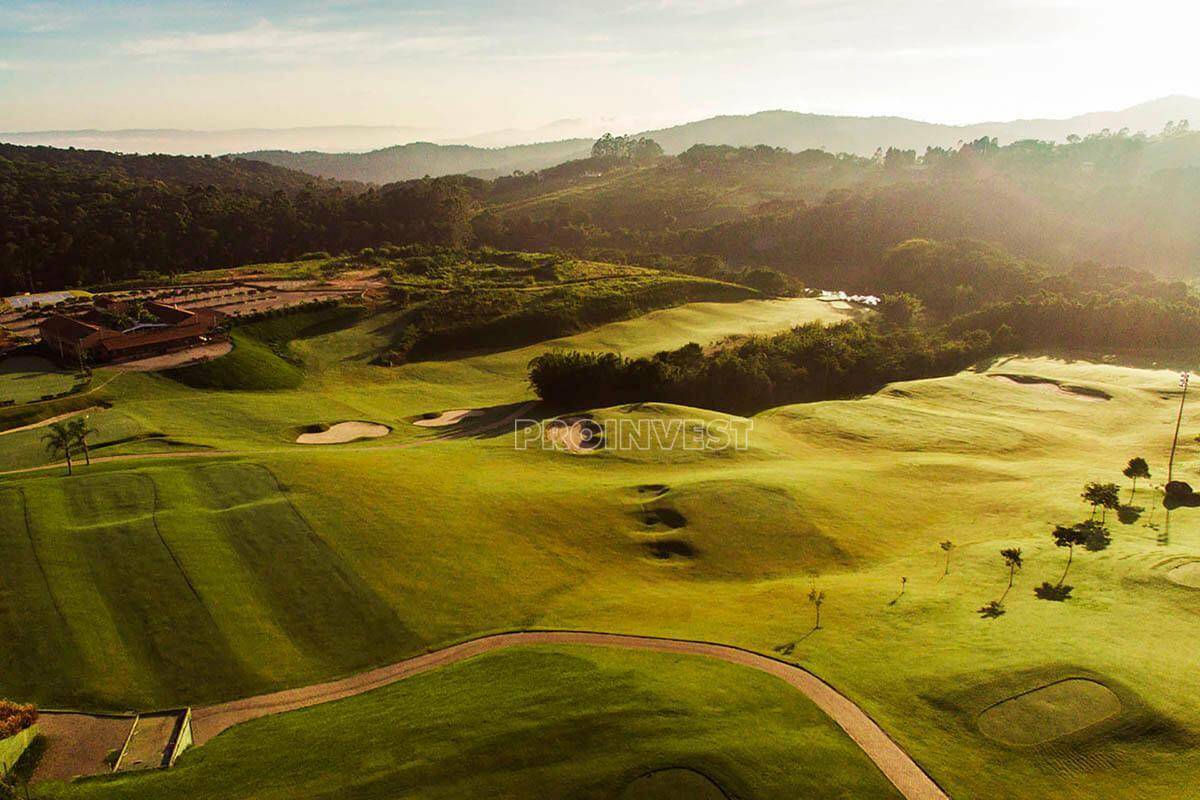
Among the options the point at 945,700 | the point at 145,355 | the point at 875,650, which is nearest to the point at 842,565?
the point at 875,650

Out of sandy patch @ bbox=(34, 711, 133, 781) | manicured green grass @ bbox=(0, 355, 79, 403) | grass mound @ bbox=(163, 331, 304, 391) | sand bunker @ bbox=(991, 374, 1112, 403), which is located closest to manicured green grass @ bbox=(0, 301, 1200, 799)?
sandy patch @ bbox=(34, 711, 133, 781)

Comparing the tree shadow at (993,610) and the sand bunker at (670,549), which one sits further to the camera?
the sand bunker at (670,549)

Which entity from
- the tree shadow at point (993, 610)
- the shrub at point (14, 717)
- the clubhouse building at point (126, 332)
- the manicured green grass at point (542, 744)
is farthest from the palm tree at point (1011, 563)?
the clubhouse building at point (126, 332)

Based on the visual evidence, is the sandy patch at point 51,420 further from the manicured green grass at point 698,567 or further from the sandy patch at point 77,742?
the sandy patch at point 77,742

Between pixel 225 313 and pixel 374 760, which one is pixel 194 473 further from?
pixel 225 313

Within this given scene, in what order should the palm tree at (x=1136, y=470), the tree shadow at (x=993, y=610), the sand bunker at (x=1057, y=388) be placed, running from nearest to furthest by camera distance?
the tree shadow at (x=993, y=610) < the palm tree at (x=1136, y=470) < the sand bunker at (x=1057, y=388)

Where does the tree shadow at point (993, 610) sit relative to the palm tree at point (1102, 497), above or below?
below
